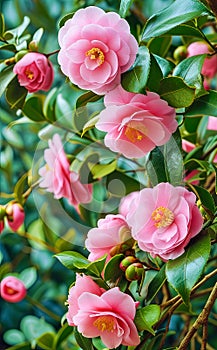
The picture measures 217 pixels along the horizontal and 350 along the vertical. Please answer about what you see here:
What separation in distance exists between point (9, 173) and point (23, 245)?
16cm

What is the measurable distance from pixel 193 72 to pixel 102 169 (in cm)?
27

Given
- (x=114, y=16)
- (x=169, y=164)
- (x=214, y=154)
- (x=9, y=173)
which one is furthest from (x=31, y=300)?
(x=114, y=16)

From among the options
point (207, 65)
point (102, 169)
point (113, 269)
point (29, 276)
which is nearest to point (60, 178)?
point (102, 169)

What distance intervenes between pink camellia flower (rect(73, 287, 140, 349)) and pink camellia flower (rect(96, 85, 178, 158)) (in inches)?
5.8

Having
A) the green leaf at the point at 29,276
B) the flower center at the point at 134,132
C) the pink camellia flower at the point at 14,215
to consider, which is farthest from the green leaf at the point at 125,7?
the green leaf at the point at 29,276

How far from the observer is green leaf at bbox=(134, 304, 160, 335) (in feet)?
2.20

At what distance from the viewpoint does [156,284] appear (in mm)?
715

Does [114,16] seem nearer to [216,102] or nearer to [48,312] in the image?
[216,102]

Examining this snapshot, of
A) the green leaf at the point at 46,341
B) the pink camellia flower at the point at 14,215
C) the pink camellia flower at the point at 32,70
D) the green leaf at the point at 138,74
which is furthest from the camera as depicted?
the green leaf at the point at 46,341

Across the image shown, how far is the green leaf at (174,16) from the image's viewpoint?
66 centimetres

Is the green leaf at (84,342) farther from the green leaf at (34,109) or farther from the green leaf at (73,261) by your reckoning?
the green leaf at (34,109)

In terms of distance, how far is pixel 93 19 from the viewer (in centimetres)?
65

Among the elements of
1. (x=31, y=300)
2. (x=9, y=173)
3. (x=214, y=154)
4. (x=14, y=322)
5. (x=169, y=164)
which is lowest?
(x=14, y=322)

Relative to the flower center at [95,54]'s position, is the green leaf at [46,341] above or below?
below
